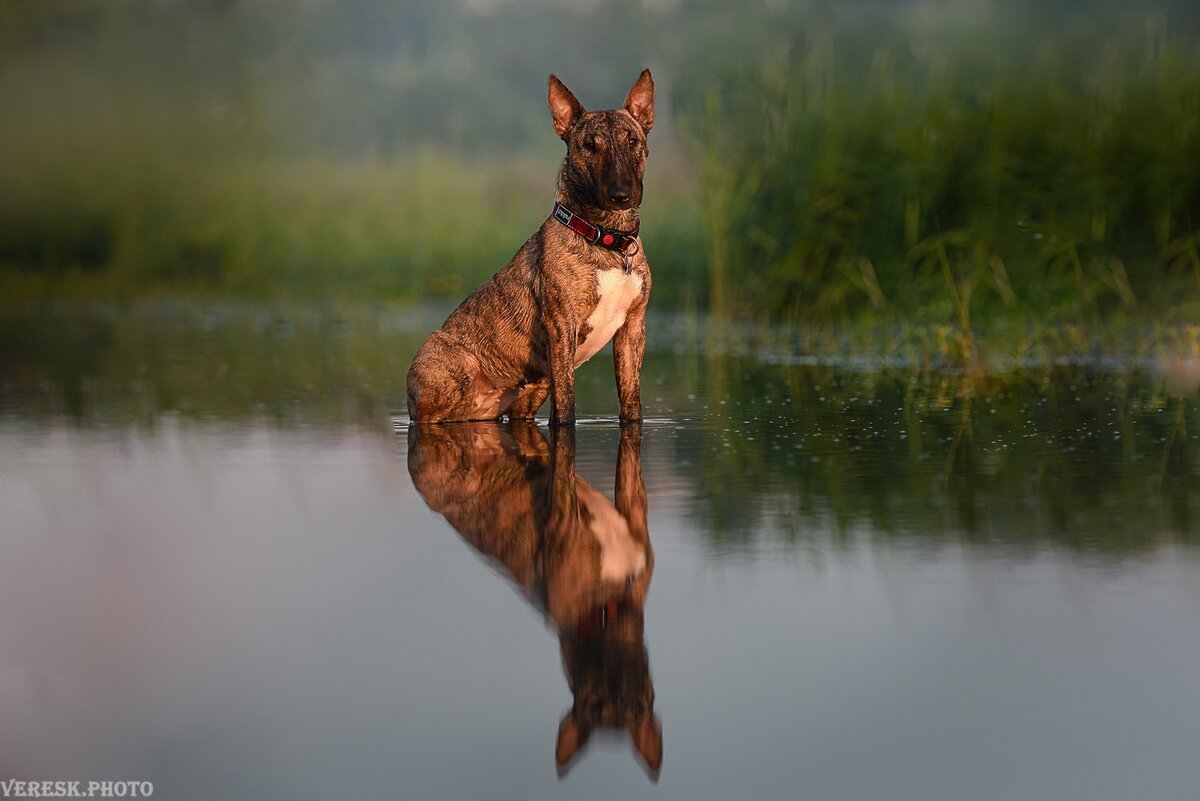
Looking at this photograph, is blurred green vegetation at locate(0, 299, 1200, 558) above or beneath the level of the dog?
beneath

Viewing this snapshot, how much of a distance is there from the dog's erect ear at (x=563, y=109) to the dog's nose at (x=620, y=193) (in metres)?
0.41

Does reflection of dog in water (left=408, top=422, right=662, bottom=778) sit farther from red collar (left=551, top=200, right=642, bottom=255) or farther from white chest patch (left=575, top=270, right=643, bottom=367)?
red collar (left=551, top=200, right=642, bottom=255)

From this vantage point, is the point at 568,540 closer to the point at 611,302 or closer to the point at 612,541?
the point at 612,541

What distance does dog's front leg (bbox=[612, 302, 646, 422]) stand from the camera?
8016 mm

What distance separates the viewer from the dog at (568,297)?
7594 mm

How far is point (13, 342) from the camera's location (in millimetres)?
14375

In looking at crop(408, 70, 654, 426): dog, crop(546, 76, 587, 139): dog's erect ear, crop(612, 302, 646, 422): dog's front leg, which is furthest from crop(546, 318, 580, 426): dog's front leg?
crop(546, 76, 587, 139): dog's erect ear

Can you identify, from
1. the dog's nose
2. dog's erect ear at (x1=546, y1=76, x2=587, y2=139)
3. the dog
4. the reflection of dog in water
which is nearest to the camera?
the reflection of dog in water

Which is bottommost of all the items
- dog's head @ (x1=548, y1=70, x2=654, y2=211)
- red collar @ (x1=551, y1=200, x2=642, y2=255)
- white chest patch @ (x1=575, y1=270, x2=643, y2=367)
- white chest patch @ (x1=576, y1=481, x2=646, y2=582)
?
white chest patch @ (x1=576, y1=481, x2=646, y2=582)

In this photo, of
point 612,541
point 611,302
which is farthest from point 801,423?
point 612,541

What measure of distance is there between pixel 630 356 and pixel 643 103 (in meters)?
1.10

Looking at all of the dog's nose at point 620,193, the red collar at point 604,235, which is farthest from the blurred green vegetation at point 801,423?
the dog's nose at point 620,193

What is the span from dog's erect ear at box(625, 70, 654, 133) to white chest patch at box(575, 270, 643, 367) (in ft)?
2.07

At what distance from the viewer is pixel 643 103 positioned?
25.6 ft
